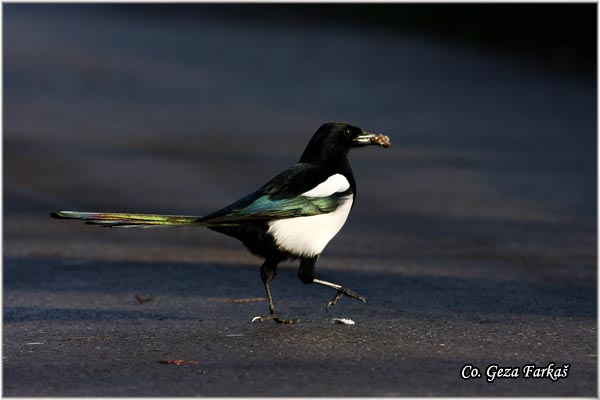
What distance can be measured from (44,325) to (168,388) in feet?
6.03

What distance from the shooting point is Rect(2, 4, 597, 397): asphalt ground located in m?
6.16

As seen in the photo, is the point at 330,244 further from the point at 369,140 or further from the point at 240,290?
the point at 369,140

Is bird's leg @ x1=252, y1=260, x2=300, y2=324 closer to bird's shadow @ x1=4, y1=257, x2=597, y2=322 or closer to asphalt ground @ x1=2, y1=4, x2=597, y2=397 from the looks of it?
asphalt ground @ x1=2, y1=4, x2=597, y2=397

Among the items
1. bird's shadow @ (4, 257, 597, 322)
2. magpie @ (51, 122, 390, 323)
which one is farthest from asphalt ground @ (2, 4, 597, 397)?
magpie @ (51, 122, 390, 323)

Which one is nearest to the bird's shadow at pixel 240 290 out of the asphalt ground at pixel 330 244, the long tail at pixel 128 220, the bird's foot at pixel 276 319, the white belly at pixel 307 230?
the asphalt ground at pixel 330 244

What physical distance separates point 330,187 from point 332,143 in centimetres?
38

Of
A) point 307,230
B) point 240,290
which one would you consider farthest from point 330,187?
point 240,290

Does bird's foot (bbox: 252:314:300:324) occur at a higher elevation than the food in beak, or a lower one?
lower

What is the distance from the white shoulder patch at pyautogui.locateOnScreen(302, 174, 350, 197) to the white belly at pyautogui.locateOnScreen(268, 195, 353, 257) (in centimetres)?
7

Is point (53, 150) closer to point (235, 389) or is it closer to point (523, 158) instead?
point (523, 158)

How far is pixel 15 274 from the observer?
901cm

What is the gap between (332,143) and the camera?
736 centimetres

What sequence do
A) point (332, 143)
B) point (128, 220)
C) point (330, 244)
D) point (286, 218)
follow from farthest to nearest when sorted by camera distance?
point (330, 244) < point (332, 143) < point (286, 218) < point (128, 220)

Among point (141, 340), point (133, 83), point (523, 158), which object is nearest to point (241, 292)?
point (141, 340)
